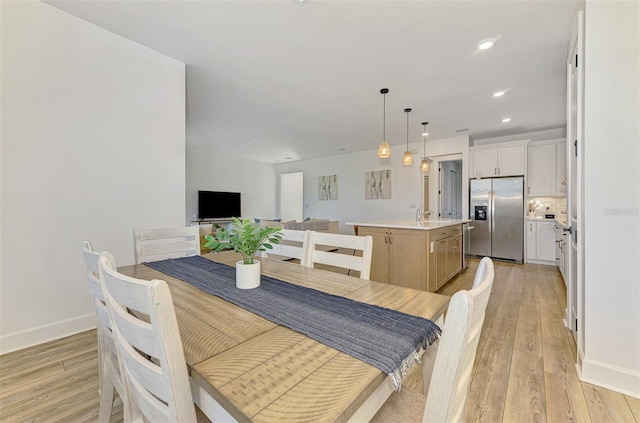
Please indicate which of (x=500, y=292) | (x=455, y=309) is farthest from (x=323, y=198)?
(x=455, y=309)

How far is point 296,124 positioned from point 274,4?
2.87 m

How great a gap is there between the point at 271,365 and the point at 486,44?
314cm

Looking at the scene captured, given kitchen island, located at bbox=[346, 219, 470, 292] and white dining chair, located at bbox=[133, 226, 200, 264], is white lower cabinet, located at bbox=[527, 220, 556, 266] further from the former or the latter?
white dining chair, located at bbox=[133, 226, 200, 264]

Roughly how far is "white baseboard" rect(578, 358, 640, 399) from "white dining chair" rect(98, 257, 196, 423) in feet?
7.40

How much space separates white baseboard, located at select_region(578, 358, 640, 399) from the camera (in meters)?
1.50

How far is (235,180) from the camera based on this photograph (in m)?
7.80

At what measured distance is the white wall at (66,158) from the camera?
194 centimetres

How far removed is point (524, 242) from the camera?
16.3ft

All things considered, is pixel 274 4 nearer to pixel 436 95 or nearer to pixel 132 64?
pixel 132 64

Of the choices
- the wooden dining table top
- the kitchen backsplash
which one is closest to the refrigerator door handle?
the kitchen backsplash

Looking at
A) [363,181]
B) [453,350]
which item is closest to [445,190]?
[363,181]

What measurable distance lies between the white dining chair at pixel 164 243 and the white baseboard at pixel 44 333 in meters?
1.06

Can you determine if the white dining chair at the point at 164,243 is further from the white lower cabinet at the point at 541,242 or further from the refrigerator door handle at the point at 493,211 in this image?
the white lower cabinet at the point at 541,242

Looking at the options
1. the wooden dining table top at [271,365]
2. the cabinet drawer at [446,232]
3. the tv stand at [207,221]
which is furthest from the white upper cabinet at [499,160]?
the tv stand at [207,221]
